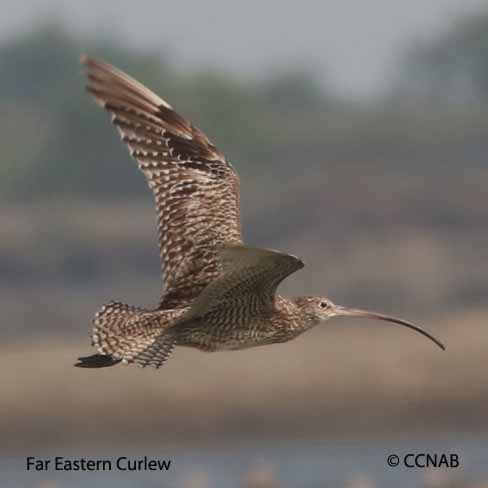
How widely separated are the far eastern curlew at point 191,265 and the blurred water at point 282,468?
8.99 metres

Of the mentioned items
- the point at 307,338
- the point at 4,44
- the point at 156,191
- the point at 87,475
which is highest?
the point at 4,44

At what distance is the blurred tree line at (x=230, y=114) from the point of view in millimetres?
→ 60719

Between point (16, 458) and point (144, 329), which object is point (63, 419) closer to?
point (16, 458)

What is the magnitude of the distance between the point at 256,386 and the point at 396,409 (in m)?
2.04

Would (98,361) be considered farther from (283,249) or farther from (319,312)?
(283,249)

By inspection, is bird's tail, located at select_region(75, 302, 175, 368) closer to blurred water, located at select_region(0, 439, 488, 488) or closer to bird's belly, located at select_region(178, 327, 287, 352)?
bird's belly, located at select_region(178, 327, 287, 352)

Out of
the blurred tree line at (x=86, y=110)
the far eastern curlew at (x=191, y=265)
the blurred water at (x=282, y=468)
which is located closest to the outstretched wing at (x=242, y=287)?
the far eastern curlew at (x=191, y=265)

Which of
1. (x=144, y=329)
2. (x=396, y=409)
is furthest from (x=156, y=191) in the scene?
(x=396, y=409)

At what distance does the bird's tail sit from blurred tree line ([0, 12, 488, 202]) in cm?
4593

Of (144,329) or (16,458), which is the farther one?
(16,458)

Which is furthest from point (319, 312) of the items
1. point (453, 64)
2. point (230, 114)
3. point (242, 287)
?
point (453, 64)

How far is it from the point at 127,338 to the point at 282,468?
16.1 metres

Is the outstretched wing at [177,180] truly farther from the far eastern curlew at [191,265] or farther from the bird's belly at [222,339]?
the bird's belly at [222,339]

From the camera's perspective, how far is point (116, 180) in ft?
197
